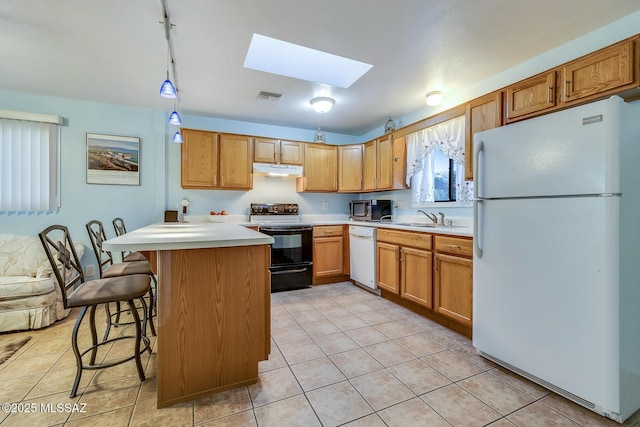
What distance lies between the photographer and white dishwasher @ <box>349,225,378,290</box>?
3.49 meters

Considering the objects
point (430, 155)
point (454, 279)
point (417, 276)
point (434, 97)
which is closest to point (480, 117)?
point (434, 97)

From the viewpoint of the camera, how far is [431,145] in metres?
3.21

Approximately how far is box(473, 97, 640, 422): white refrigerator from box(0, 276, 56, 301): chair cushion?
3777 millimetres

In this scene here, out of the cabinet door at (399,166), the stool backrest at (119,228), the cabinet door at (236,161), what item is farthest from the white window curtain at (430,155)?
the stool backrest at (119,228)

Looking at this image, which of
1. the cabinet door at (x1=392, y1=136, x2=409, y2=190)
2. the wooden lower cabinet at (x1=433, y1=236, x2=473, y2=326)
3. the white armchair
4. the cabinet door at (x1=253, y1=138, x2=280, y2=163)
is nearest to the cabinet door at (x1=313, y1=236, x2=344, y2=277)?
the cabinet door at (x1=392, y1=136, x2=409, y2=190)

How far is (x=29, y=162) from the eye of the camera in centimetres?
313

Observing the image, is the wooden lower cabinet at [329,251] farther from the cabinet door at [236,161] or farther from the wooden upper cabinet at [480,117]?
the wooden upper cabinet at [480,117]

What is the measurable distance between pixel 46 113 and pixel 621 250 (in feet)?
17.3

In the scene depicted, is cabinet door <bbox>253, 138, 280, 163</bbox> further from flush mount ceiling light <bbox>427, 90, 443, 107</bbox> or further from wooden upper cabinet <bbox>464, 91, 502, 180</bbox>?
wooden upper cabinet <bbox>464, 91, 502, 180</bbox>

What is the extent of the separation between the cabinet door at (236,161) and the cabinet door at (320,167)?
87 cm

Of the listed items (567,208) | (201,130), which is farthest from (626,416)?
(201,130)

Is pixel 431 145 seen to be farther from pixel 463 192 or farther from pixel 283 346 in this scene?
pixel 283 346

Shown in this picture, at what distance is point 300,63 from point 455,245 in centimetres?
224

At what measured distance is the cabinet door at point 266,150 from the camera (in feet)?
12.9
